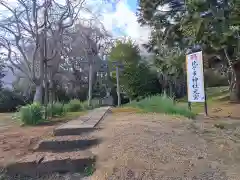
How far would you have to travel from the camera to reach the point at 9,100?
2406 cm

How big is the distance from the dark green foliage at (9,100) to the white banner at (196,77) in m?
16.1

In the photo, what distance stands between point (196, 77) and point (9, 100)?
702 inches

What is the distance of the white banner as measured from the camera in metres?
10.3

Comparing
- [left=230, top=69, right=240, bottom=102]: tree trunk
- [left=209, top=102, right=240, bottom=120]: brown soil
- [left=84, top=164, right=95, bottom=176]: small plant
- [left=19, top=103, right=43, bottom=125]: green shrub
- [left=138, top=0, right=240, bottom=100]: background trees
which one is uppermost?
[left=138, top=0, right=240, bottom=100]: background trees

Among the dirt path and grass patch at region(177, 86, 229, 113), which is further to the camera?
grass patch at region(177, 86, 229, 113)

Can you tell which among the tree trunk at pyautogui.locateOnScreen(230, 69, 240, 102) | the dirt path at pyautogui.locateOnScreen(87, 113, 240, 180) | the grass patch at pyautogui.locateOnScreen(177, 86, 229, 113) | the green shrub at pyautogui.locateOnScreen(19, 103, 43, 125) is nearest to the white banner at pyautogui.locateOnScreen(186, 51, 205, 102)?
the grass patch at pyautogui.locateOnScreen(177, 86, 229, 113)

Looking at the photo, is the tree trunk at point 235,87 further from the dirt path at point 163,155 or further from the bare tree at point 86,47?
the dirt path at point 163,155

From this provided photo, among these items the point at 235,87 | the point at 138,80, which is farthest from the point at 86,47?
the point at 235,87

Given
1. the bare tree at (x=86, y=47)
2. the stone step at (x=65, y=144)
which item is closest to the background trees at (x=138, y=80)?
the bare tree at (x=86, y=47)

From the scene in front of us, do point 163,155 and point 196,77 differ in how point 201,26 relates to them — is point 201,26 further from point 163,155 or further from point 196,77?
point 163,155

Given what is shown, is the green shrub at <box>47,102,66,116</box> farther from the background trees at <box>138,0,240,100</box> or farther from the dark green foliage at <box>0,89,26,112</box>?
the dark green foliage at <box>0,89,26,112</box>

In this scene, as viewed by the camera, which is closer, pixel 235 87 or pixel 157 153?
pixel 157 153

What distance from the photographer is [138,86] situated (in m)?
25.5

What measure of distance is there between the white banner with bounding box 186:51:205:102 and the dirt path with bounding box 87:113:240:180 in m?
4.75
